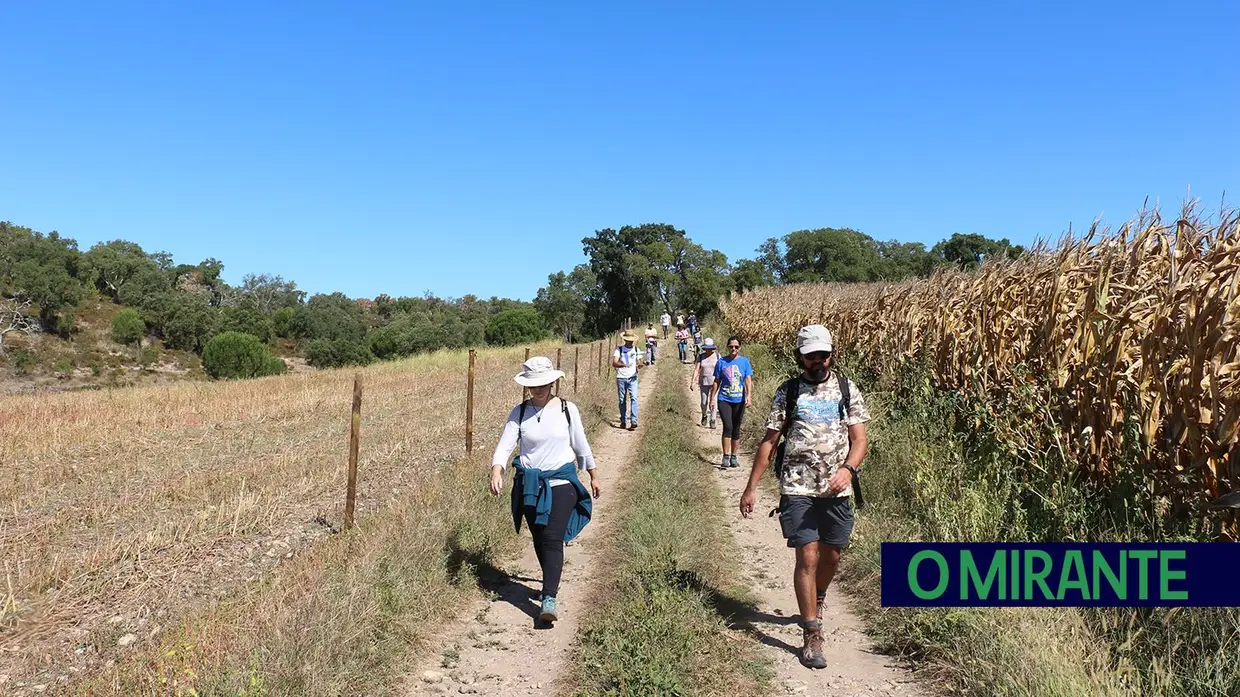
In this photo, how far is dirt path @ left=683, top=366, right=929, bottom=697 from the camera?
4172mm

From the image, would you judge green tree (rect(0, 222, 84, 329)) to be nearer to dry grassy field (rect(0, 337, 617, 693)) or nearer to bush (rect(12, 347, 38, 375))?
bush (rect(12, 347, 38, 375))

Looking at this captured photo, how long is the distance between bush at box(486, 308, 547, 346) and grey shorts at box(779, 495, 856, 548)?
82778 millimetres

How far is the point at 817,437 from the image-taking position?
437cm

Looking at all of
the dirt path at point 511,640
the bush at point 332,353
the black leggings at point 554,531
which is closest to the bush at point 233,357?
the bush at point 332,353

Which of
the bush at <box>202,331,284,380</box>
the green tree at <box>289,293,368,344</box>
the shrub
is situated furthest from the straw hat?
the shrub

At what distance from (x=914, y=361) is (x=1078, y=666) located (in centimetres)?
694

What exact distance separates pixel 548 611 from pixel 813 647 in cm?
177

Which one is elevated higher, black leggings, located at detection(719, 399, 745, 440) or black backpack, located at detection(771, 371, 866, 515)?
black backpack, located at detection(771, 371, 866, 515)

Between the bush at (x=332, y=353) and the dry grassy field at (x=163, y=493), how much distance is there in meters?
81.1

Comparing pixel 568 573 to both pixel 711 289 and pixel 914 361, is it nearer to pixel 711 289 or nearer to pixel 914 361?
pixel 914 361

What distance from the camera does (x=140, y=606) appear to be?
16.7 ft

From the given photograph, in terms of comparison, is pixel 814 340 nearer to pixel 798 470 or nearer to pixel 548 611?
pixel 798 470

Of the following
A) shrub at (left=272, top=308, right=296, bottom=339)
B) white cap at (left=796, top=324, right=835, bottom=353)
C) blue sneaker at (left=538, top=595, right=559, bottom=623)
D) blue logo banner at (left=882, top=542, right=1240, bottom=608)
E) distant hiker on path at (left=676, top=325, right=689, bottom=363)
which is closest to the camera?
blue logo banner at (left=882, top=542, right=1240, bottom=608)

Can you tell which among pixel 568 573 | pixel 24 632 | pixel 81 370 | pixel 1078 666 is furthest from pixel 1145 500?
pixel 81 370
